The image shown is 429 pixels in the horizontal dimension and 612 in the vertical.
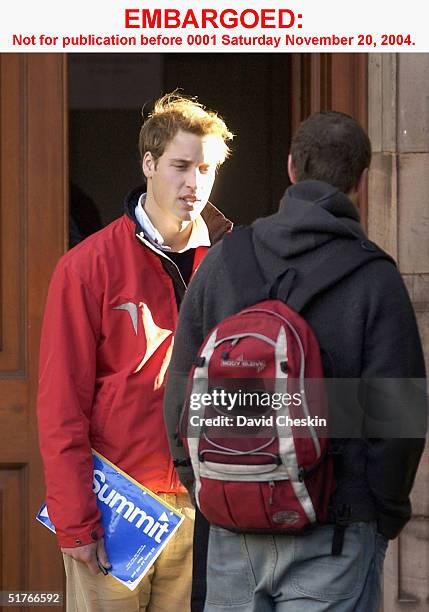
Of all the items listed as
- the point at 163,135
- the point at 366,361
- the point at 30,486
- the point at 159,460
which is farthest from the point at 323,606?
the point at 30,486

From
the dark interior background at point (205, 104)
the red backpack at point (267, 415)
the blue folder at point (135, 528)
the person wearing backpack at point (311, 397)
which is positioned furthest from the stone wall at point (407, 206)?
the red backpack at point (267, 415)

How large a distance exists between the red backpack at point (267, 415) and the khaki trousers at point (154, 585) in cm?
84

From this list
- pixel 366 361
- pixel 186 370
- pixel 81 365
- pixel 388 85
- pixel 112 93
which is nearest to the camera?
pixel 366 361

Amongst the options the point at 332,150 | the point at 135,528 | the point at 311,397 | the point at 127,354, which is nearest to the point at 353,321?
the point at 311,397

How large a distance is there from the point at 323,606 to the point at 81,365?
→ 1.07 meters

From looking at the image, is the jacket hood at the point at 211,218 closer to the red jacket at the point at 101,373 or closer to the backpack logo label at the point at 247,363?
the red jacket at the point at 101,373

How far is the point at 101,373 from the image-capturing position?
362 cm

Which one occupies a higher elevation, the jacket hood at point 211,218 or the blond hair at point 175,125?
the blond hair at point 175,125

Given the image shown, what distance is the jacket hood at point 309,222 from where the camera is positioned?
9.48ft

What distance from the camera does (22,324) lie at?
4.77m

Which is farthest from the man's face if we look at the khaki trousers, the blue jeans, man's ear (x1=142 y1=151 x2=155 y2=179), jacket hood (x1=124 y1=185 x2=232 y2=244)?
the blue jeans

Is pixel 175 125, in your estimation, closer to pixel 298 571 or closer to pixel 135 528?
pixel 135 528
